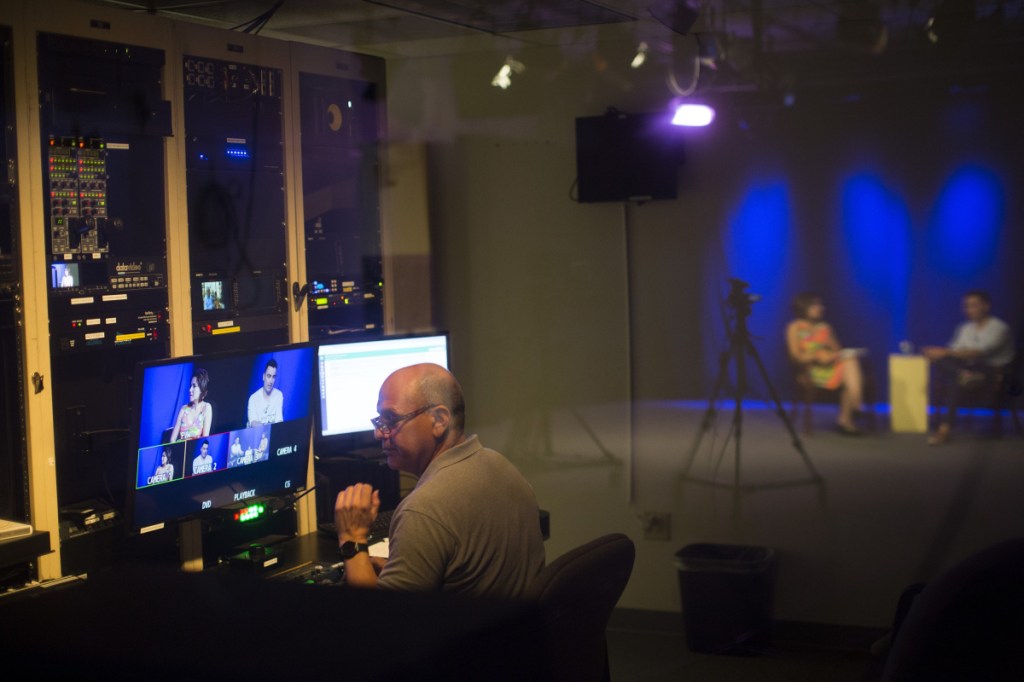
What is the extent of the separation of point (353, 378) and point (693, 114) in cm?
183

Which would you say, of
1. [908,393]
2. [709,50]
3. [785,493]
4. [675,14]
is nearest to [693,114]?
[709,50]

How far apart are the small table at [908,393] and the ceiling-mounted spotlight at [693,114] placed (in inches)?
48.2

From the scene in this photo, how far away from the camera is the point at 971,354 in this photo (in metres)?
4.08

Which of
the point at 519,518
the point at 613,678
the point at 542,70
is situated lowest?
the point at 613,678

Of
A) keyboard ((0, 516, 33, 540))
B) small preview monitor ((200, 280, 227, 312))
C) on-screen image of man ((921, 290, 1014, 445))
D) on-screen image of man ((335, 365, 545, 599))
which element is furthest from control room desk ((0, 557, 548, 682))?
on-screen image of man ((921, 290, 1014, 445))

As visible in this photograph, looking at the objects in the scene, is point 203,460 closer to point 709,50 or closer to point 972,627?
point 972,627

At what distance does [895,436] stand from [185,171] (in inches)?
114

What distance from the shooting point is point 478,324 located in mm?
4785

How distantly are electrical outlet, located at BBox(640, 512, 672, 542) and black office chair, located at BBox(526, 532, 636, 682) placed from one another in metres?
2.63

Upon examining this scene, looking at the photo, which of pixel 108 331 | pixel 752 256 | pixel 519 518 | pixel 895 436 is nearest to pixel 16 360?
pixel 108 331

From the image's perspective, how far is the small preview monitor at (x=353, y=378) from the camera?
11.5ft

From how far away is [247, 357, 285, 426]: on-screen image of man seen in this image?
9.42ft

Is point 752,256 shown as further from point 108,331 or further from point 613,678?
point 108,331

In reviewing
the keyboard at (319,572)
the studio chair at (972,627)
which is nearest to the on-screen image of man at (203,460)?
the keyboard at (319,572)
